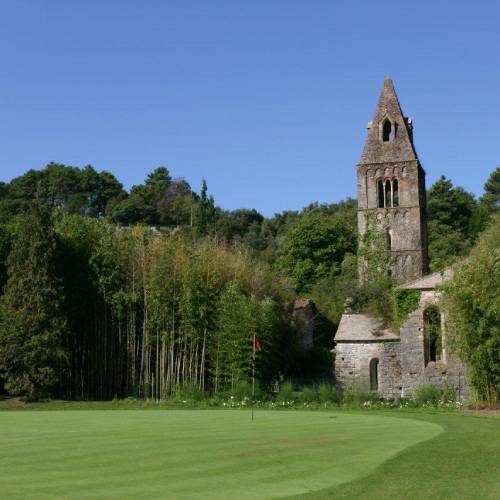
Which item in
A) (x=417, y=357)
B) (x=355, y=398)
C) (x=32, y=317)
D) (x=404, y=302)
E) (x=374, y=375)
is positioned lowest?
(x=355, y=398)

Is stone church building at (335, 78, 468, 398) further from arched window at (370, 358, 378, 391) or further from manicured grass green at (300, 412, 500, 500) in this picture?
manicured grass green at (300, 412, 500, 500)

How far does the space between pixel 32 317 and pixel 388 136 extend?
32629 mm

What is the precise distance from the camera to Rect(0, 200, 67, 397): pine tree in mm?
34750

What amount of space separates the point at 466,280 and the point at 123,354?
18.7 m

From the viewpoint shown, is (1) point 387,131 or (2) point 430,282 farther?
(1) point 387,131

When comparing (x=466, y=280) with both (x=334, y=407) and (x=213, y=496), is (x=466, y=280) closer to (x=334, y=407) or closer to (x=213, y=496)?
(x=334, y=407)

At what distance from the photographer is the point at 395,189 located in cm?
5609

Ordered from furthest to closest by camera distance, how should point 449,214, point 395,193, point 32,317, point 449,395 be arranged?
point 449,214, point 395,193, point 32,317, point 449,395

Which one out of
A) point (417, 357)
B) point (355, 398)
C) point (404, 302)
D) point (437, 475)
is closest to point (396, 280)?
point (404, 302)

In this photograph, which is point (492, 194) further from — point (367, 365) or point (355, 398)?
point (355, 398)

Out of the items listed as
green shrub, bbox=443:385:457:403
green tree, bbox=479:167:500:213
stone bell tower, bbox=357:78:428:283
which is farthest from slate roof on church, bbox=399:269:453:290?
green tree, bbox=479:167:500:213

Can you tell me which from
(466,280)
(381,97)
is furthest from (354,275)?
(466,280)

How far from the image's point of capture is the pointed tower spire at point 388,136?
184 feet

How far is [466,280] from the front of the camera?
3036cm
